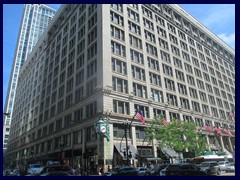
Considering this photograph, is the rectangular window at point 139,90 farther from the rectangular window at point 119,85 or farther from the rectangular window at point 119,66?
the rectangular window at point 119,66

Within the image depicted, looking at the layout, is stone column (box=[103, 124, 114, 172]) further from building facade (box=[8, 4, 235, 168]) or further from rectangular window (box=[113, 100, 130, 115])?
rectangular window (box=[113, 100, 130, 115])

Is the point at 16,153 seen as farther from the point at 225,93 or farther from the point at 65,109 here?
the point at 225,93

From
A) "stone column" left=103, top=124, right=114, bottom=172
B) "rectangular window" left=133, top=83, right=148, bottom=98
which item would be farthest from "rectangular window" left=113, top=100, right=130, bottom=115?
"stone column" left=103, top=124, right=114, bottom=172

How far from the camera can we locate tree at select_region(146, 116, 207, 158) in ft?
121

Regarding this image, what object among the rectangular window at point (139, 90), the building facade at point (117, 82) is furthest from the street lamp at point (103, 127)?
the rectangular window at point (139, 90)

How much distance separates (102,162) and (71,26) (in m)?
39.7

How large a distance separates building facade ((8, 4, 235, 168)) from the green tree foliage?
2449 millimetres

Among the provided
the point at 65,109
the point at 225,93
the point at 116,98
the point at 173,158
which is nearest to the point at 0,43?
the point at 116,98

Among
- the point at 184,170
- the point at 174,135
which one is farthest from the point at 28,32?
the point at 184,170

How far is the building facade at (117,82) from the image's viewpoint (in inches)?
1499

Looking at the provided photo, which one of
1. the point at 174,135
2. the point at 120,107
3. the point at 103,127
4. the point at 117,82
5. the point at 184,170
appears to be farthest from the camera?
the point at 117,82

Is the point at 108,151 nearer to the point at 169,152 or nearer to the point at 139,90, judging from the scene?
the point at 169,152

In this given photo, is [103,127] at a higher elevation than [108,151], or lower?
higher

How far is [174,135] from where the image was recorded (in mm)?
37469
